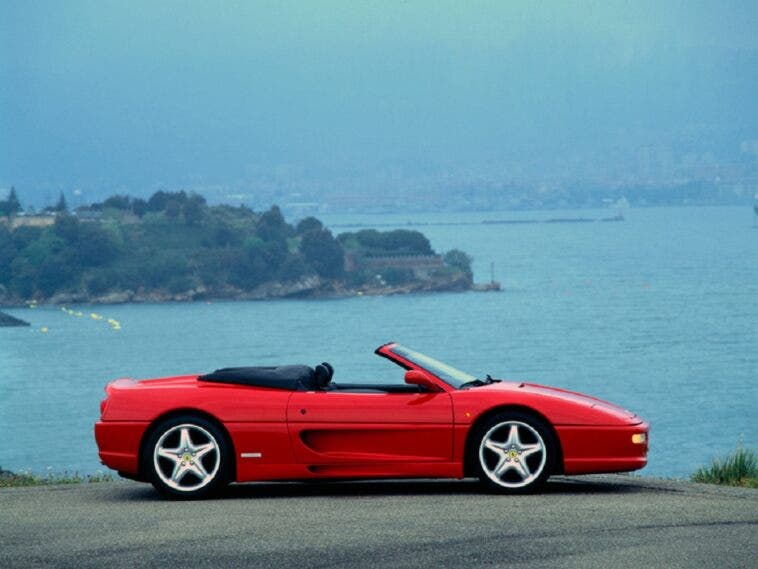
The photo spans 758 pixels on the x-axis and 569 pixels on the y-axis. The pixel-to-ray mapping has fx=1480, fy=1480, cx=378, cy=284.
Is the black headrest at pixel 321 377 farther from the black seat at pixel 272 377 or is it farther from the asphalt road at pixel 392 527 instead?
the asphalt road at pixel 392 527

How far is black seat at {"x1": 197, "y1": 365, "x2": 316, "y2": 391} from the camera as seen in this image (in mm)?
9164

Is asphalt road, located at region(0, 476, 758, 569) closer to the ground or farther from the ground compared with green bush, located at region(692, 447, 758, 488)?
farther from the ground

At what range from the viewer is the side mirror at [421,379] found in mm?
8930

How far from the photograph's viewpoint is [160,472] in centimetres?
904

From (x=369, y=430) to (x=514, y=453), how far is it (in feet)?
2.90

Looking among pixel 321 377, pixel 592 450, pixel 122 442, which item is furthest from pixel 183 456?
pixel 592 450

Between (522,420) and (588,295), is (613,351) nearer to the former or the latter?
(588,295)

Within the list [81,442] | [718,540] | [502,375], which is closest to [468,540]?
[718,540]

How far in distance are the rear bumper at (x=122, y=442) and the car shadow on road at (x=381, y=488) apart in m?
0.31

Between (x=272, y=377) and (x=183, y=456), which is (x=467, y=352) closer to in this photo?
(x=272, y=377)

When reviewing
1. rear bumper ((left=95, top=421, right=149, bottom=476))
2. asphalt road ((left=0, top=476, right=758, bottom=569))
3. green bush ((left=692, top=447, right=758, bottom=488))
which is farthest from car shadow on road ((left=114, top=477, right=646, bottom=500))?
green bush ((left=692, top=447, right=758, bottom=488))

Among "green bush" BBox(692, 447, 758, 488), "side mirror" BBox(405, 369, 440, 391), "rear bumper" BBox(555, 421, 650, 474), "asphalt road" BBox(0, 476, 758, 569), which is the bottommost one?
"green bush" BBox(692, 447, 758, 488)

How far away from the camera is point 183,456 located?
9031 millimetres

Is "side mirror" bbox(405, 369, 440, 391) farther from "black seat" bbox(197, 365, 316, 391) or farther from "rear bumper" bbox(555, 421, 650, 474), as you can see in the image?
"rear bumper" bbox(555, 421, 650, 474)
